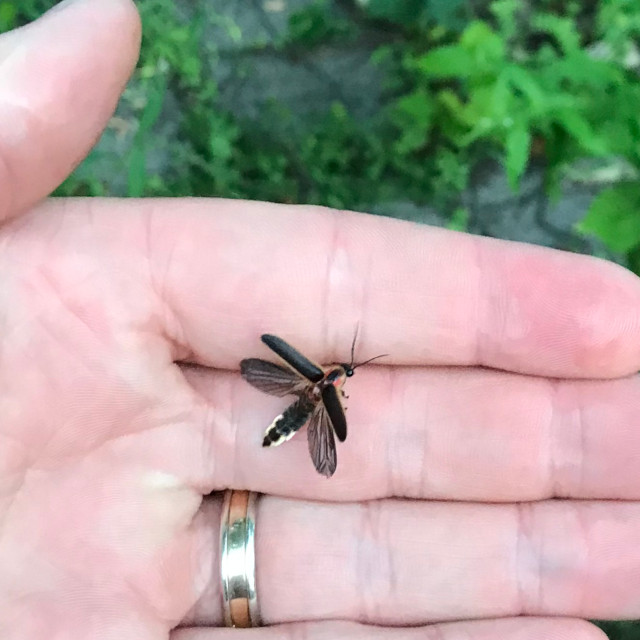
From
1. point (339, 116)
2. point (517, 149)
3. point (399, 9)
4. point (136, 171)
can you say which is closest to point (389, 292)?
point (517, 149)

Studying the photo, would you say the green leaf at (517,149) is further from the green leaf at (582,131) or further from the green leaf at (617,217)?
the green leaf at (617,217)

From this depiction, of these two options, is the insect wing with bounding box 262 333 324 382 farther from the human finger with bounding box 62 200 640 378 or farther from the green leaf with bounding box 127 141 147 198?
the green leaf with bounding box 127 141 147 198

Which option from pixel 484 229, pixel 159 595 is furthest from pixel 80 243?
pixel 484 229

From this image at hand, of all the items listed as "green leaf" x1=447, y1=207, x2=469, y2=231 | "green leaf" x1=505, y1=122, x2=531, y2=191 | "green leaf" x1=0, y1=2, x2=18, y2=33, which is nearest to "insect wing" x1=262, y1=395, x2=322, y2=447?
"green leaf" x1=505, y1=122, x2=531, y2=191

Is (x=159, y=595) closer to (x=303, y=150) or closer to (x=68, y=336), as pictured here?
(x=68, y=336)

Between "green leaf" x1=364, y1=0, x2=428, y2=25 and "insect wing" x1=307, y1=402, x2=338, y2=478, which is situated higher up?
"green leaf" x1=364, y1=0, x2=428, y2=25

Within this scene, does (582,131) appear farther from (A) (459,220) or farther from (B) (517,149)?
(A) (459,220)

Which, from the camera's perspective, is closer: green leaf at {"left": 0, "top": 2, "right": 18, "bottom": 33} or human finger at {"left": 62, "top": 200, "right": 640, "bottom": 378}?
human finger at {"left": 62, "top": 200, "right": 640, "bottom": 378}

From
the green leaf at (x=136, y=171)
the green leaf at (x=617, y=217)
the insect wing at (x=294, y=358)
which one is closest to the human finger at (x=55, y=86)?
the insect wing at (x=294, y=358)
